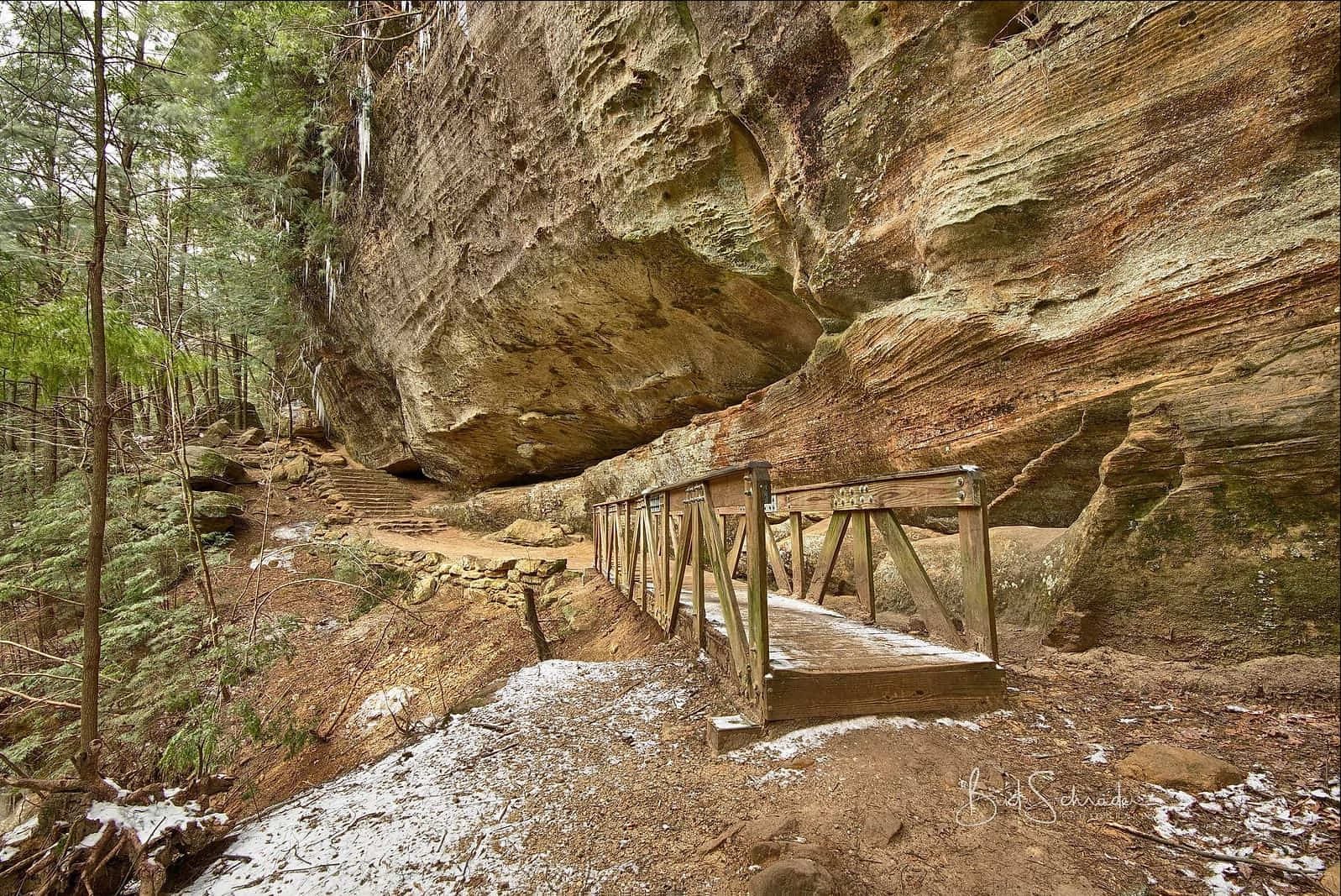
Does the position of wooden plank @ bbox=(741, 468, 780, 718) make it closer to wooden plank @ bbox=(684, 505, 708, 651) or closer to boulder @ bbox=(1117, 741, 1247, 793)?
wooden plank @ bbox=(684, 505, 708, 651)

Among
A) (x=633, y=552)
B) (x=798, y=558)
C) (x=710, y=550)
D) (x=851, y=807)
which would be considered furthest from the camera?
(x=633, y=552)

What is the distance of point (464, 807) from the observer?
266 centimetres

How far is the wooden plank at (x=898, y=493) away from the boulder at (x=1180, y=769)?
1347 mm

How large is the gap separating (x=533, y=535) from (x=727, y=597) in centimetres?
1056

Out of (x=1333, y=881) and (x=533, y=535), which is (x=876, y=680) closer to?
(x=1333, y=881)

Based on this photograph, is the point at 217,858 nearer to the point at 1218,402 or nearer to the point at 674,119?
the point at 1218,402

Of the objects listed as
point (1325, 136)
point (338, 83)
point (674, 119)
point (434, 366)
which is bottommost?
point (1325, 136)

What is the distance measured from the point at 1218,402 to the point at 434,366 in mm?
14613

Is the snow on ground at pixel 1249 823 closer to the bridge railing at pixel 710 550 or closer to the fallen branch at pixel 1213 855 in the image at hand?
the fallen branch at pixel 1213 855

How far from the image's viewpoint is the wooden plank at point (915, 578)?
11.9ft

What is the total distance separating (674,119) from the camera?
25.5 ft

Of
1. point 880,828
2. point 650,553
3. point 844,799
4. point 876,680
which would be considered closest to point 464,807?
point 844,799

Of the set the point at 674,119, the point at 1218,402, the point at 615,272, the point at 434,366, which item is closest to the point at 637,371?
the point at 615,272

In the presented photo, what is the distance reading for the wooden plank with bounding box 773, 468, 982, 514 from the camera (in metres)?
3.28
